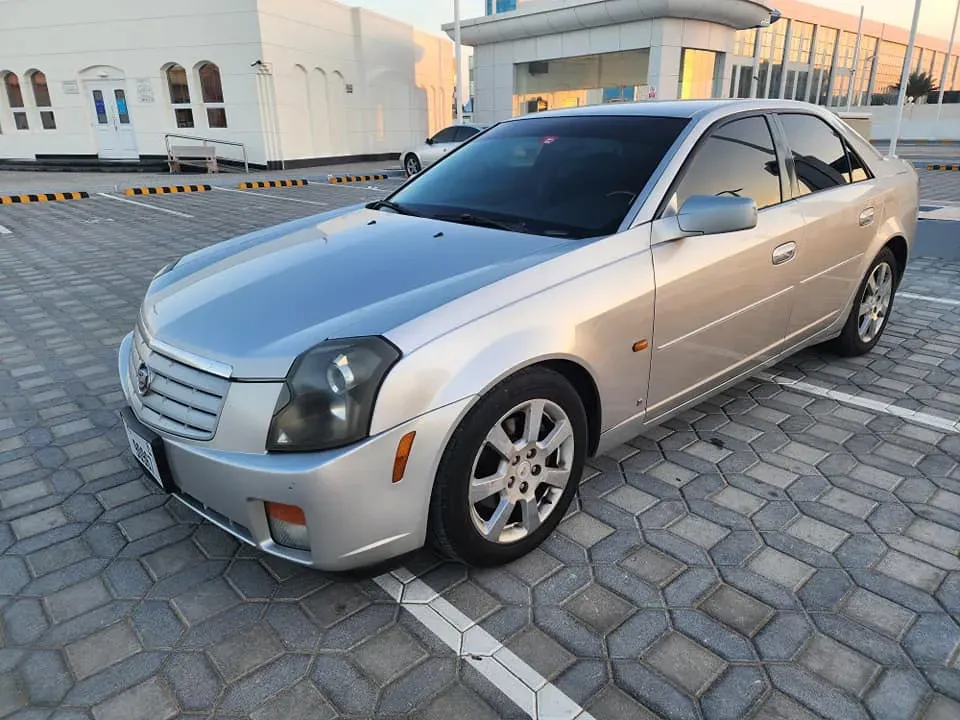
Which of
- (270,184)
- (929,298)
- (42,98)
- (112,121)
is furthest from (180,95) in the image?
(929,298)

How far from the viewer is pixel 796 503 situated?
119 inches

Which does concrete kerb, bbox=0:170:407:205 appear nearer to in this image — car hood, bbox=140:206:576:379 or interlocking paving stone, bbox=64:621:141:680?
car hood, bbox=140:206:576:379

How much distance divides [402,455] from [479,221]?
1439mm

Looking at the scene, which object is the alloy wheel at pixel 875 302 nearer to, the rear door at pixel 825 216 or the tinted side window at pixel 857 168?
the rear door at pixel 825 216

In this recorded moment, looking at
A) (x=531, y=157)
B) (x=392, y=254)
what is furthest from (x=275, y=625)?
(x=531, y=157)

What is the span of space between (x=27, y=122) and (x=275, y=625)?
27.2 meters

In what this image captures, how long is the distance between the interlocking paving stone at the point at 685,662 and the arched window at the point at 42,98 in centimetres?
2684

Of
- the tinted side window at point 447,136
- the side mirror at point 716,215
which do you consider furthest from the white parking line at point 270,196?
the side mirror at point 716,215

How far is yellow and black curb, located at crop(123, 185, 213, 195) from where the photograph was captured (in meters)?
15.3

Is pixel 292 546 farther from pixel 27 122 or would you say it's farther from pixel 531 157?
pixel 27 122

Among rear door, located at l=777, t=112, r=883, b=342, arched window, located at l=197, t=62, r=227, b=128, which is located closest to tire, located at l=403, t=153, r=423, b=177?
arched window, located at l=197, t=62, r=227, b=128

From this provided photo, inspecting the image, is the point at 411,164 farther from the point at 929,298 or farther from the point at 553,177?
the point at 553,177

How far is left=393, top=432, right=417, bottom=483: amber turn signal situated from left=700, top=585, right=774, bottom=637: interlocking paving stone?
119cm

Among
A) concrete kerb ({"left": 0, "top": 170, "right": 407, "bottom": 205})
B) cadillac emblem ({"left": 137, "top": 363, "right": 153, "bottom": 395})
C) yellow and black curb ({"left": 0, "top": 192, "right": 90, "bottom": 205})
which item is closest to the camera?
cadillac emblem ({"left": 137, "top": 363, "right": 153, "bottom": 395})
